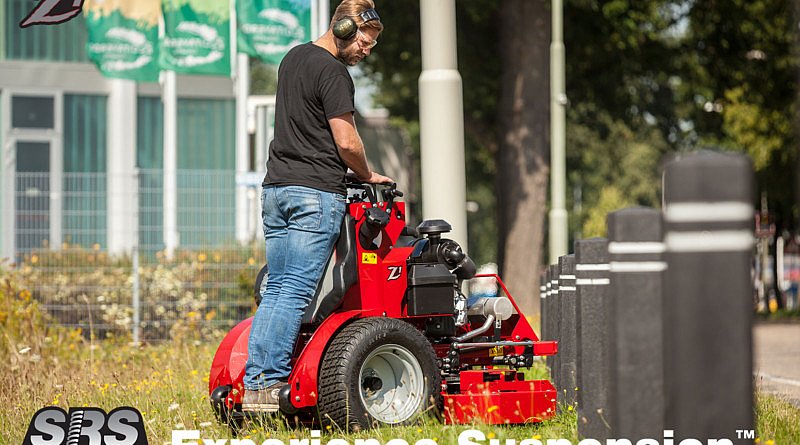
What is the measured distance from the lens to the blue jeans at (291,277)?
6348mm

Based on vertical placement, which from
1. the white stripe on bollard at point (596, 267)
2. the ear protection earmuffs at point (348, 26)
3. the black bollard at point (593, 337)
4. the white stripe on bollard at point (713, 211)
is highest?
the ear protection earmuffs at point (348, 26)

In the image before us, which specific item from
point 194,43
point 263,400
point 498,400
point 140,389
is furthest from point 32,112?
point 498,400

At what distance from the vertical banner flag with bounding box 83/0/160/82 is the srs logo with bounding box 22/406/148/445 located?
11350 millimetres

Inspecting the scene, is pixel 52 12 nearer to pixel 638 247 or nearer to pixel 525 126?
pixel 638 247

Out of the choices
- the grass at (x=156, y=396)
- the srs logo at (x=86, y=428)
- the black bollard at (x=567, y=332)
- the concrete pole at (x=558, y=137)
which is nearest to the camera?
the grass at (x=156, y=396)

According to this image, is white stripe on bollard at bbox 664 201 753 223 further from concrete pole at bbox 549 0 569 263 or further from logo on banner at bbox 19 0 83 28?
concrete pole at bbox 549 0 569 263

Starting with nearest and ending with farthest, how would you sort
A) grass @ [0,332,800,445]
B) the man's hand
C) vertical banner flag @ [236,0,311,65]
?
grass @ [0,332,800,445]
the man's hand
vertical banner flag @ [236,0,311,65]

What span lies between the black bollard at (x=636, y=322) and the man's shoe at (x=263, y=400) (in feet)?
6.32

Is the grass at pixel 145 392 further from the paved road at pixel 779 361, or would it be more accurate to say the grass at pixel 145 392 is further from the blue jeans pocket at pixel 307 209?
the paved road at pixel 779 361

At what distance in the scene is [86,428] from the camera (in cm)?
631

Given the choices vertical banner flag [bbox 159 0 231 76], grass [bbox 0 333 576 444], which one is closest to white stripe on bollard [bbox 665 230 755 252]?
grass [bbox 0 333 576 444]

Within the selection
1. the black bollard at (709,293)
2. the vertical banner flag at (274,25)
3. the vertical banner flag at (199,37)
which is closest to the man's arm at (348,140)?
the black bollard at (709,293)

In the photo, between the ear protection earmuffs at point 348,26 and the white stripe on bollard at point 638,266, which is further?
the ear protection earmuffs at point 348,26

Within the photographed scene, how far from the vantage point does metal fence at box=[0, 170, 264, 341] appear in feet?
47.2
